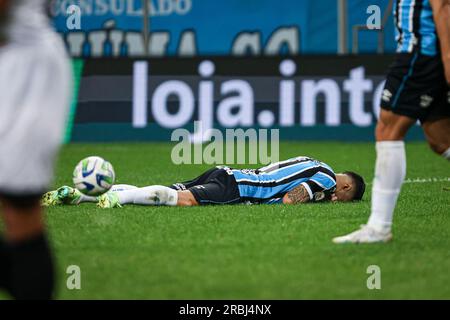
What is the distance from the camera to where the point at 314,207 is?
7473 mm

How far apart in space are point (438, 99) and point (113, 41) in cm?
955

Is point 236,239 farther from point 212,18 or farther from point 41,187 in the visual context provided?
point 212,18

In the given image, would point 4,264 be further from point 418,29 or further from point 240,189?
point 240,189

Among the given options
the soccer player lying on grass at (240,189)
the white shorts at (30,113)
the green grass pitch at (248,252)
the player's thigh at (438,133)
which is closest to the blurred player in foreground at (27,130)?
the white shorts at (30,113)

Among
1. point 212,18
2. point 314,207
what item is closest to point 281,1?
point 212,18

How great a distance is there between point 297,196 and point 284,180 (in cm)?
19

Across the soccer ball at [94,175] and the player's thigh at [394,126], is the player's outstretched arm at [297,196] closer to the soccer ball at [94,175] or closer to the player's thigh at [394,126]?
the soccer ball at [94,175]

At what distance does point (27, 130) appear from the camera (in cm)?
342

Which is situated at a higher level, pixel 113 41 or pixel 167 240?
pixel 113 41

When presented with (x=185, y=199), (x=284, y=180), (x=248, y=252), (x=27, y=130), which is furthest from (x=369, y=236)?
(x=27, y=130)

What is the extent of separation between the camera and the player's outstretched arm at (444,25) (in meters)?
5.41

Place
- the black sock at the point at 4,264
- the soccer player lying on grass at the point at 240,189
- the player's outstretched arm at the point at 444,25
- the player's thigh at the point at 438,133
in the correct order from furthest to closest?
the soccer player lying on grass at the point at 240,189
the player's thigh at the point at 438,133
the player's outstretched arm at the point at 444,25
the black sock at the point at 4,264

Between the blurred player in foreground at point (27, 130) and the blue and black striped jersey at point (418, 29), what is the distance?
8.65 feet
